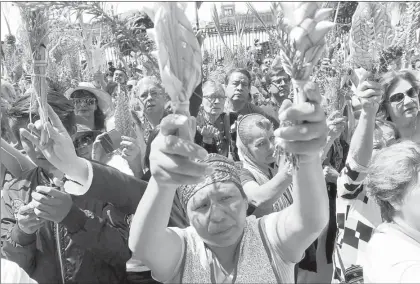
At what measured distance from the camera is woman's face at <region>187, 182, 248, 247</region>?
1.66 m

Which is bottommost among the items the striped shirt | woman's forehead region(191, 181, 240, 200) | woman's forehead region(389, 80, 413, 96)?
the striped shirt

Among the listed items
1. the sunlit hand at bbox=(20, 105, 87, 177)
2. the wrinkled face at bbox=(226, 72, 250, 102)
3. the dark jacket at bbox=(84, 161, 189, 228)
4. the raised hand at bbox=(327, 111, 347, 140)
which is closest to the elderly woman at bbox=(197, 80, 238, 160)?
the wrinkled face at bbox=(226, 72, 250, 102)

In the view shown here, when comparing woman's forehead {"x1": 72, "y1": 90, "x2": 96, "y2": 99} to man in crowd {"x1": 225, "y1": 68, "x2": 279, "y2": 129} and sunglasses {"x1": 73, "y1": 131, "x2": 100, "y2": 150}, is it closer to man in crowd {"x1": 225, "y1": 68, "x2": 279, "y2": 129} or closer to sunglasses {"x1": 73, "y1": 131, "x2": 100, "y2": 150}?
sunglasses {"x1": 73, "y1": 131, "x2": 100, "y2": 150}

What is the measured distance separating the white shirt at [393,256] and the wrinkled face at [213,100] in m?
2.30

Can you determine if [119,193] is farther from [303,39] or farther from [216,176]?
[303,39]

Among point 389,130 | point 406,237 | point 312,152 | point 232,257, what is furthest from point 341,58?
point 312,152

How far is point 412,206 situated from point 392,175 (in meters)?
0.13

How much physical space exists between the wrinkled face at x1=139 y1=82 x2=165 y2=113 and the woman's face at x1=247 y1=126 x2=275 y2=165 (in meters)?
0.85

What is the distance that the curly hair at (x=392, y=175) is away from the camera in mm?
1796

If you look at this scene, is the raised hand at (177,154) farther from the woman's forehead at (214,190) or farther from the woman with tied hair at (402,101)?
the woman with tied hair at (402,101)

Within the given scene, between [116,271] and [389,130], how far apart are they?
168cm

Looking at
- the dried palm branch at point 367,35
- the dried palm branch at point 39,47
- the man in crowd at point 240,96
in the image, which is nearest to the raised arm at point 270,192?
the dried palm branch at point 367,35

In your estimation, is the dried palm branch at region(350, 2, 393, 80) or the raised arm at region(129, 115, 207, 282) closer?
the raised arm at region(129, 115, 207, 282)

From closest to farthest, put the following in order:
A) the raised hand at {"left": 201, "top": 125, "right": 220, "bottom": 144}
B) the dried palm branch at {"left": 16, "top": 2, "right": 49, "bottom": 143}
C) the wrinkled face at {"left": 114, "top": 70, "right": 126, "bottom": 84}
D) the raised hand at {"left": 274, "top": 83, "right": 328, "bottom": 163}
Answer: the raised hand at {"left": 274, "top": 83, "right": 328, "bottom": 163} < the dried palm branch at {"left": 16, "top": 2, "right": 49, "bottom": 143} < the raised hand at {"left": 201, "top": 125, "right": 220, "bottom": 144} < the wrinkled face at {"left": 114, "top": 70, "right": 126, "bottom": 84}
